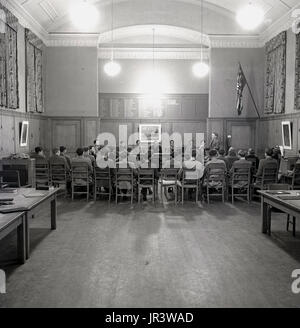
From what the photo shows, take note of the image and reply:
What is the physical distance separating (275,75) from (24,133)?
8.60m

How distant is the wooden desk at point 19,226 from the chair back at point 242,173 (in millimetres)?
5765

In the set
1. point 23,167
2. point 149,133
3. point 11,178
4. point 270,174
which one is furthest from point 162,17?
point 11,178

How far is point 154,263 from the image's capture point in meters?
5.20

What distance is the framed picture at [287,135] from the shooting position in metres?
11.8

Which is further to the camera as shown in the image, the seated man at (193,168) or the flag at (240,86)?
the flag at (240,86)

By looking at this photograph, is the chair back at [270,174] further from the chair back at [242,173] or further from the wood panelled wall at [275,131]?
the wood panelled wall at [275,131]

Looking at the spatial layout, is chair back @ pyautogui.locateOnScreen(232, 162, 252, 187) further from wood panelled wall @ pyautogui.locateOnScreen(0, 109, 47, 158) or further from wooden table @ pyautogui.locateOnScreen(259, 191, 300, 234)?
wood panelled wall @ pyautogui.locateOnScreen(0, 109, 47, 158)

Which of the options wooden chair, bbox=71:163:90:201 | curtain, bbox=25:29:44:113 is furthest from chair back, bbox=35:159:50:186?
curtain, bbox=25:29:44:113

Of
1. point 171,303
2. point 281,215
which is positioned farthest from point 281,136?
point 171,303

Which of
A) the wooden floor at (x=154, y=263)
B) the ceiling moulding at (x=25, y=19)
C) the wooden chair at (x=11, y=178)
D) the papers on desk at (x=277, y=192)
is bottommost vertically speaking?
the wooden floor at (x=154, y=263)

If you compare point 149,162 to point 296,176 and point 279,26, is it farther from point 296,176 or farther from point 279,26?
point 279,26

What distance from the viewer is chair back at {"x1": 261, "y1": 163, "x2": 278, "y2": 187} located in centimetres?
944

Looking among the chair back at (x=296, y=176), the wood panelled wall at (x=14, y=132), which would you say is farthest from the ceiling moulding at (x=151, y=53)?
the chair back at (x=296, y=176)

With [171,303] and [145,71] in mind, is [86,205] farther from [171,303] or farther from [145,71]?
[145,71]
